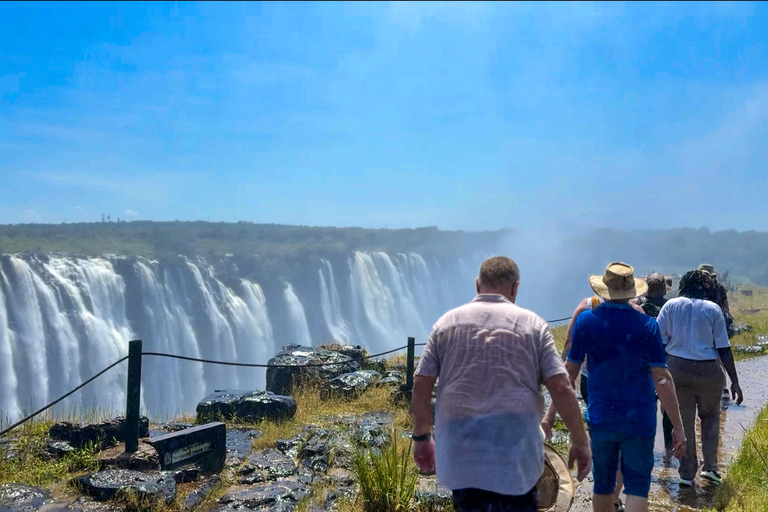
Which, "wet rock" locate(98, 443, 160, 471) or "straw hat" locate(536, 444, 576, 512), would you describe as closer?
"straw hat" locate(536, 444, 576, 512)

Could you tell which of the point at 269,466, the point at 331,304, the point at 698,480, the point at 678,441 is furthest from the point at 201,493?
the point at 331,304

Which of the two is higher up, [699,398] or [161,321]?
[699,398]

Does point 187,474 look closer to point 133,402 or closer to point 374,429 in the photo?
point 133,402

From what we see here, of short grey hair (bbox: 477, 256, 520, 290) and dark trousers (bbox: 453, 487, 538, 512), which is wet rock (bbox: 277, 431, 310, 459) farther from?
short grey hair (bbox: 477, 256, 520, 290)

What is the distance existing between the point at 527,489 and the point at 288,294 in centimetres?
4283

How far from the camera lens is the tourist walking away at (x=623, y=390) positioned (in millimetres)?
3109

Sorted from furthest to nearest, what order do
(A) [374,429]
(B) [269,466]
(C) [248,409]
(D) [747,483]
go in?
(C) [248,409] → (A) [374,429] → (B) [269,466] → (D) [747,483]

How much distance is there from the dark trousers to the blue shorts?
1019 mm

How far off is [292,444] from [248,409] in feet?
4.49

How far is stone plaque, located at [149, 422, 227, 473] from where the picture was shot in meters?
4.77

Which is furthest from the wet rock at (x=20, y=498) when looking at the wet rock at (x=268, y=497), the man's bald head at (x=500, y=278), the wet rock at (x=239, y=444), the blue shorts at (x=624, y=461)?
the blue shorts at (x=624, y=461)

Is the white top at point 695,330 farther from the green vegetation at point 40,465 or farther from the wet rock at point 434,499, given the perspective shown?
the green vegetation at point 40,465

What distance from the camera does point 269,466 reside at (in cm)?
512

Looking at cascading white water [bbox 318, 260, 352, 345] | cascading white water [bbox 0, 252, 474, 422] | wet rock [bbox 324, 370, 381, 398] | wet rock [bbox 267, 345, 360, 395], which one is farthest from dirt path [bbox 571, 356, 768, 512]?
cascading white water [bbox 318, 260, 352, 345]
